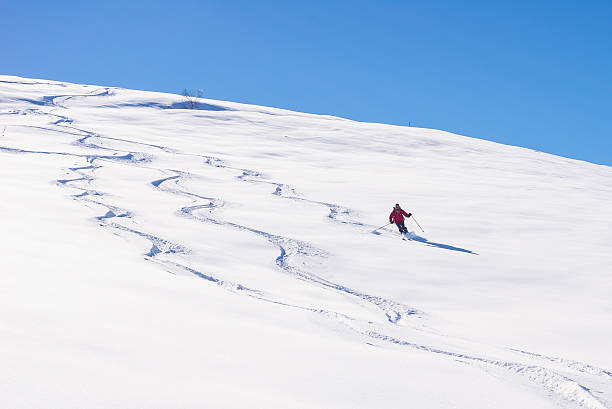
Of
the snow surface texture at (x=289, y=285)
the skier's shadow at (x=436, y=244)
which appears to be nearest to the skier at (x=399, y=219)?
the skier's shadow at (x=436, y=244)

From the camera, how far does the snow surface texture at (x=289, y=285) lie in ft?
13.3

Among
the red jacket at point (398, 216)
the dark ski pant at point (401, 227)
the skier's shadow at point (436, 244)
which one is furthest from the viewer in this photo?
the red jacket at point (398, 216)

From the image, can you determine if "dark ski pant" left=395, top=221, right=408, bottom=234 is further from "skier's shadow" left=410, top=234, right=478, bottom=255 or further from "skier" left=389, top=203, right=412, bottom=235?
"skier's shadow" left=410, top=234, right=478, bottom=255

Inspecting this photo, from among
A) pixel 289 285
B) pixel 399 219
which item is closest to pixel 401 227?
pixel 399 219

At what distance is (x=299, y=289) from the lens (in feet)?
25.7

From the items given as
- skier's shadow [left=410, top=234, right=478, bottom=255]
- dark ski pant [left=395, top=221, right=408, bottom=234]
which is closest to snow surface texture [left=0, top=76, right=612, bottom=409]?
skier's shadow [left=410, top=234, right=478, bottom=255]

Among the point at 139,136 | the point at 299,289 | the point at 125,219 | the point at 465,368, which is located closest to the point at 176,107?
the point at 139,136

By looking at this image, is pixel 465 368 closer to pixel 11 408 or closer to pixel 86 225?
pixel 11 408

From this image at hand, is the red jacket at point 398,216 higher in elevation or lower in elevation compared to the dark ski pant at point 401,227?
higher

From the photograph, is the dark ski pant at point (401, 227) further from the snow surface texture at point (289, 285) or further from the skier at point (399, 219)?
the snow surface texture at point (289, 285)

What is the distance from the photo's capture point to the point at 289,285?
797 cm

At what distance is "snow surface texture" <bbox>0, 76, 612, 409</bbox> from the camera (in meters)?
4.05

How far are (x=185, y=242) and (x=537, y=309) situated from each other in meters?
5.10

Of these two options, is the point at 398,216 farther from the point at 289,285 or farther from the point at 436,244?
the point at 289,285
